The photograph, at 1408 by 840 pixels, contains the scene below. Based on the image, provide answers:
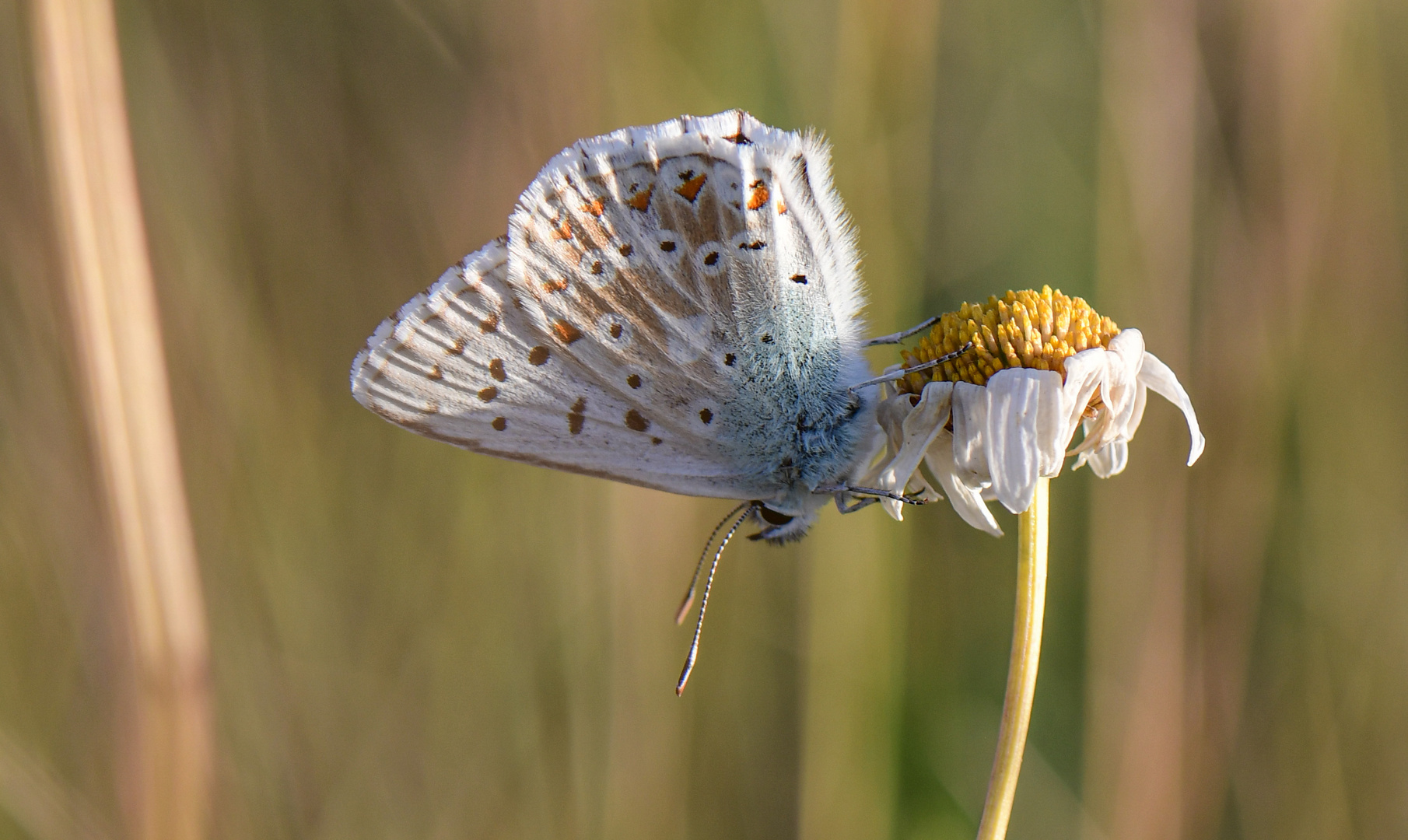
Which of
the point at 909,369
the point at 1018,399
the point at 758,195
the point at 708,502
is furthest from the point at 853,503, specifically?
the point at 708,502

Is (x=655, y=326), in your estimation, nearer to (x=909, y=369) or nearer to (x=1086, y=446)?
(x=909, y=369)

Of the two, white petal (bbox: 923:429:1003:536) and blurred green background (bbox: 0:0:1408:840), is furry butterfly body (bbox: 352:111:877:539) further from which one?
blurred green background (bbox: 0:0:1408:840)

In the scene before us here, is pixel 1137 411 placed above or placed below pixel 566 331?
below

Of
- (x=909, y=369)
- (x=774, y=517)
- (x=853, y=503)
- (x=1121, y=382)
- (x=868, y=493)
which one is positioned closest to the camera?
(x=1121, y=382)

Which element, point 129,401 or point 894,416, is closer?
point 129,401

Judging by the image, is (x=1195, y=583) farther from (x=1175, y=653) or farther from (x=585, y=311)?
(x=585, y=311)

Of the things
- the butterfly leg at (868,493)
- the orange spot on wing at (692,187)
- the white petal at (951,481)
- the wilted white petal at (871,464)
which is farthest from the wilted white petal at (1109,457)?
the orange spot on wing at (692,187)

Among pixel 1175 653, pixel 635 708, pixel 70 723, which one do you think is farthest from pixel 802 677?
pixel 70 723

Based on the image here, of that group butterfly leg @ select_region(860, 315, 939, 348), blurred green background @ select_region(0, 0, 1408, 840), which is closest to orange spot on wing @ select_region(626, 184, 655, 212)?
butterfly leg @ select_region(860, 315, 939, 348)
